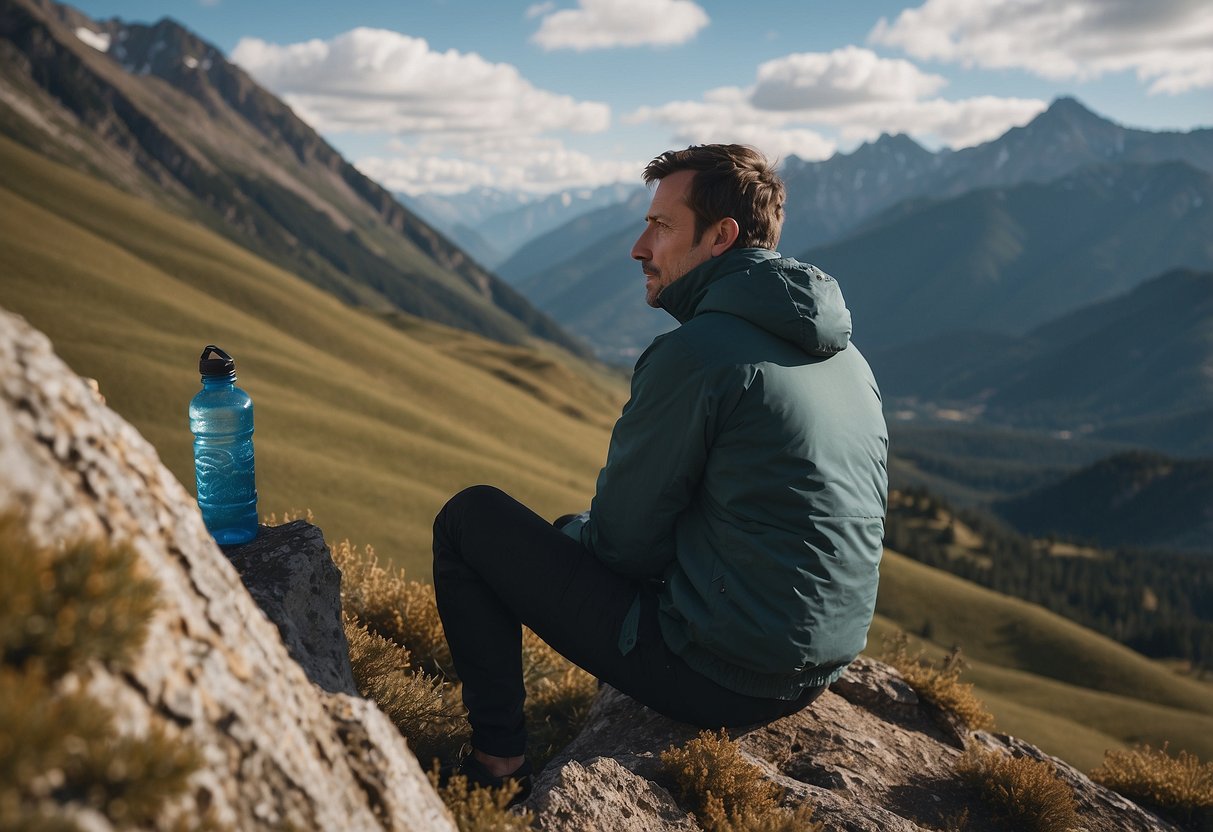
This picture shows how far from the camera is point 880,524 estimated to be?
5156 mm

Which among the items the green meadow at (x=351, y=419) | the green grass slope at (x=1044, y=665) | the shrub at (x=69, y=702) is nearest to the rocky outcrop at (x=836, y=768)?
the shrub at (x=69, y=702)

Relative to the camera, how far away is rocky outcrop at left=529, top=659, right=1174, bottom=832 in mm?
4902

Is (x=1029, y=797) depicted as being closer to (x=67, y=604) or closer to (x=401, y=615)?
(x=401, y=615)

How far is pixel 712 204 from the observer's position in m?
5.20

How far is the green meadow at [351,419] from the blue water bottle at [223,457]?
21751mm

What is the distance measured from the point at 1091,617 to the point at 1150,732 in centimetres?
10142

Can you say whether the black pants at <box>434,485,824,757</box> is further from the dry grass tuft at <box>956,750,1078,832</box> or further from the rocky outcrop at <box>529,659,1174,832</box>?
the dry grass tuft at <box>956,750,1078,832</box>

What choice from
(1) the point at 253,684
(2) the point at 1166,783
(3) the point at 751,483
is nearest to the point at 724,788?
(3) the point at 751,483

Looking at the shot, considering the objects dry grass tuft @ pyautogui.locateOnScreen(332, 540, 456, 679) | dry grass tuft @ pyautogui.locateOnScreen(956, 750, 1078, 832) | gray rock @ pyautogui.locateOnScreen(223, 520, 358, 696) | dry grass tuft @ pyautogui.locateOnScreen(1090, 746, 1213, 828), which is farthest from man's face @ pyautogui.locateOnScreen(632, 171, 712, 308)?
dry grass tuft @ pyautogui.locateOnScreen(1090, 746, 1213, 828)

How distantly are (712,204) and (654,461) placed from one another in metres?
1.68

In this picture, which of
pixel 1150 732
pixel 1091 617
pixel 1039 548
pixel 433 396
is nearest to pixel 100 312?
pixel 433 396

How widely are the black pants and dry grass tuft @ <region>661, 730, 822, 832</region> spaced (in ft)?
1.13

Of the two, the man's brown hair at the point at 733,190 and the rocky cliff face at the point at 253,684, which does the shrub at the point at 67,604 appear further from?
the man's brown hair at the point at 733,190

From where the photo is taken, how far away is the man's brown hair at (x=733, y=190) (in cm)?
518
